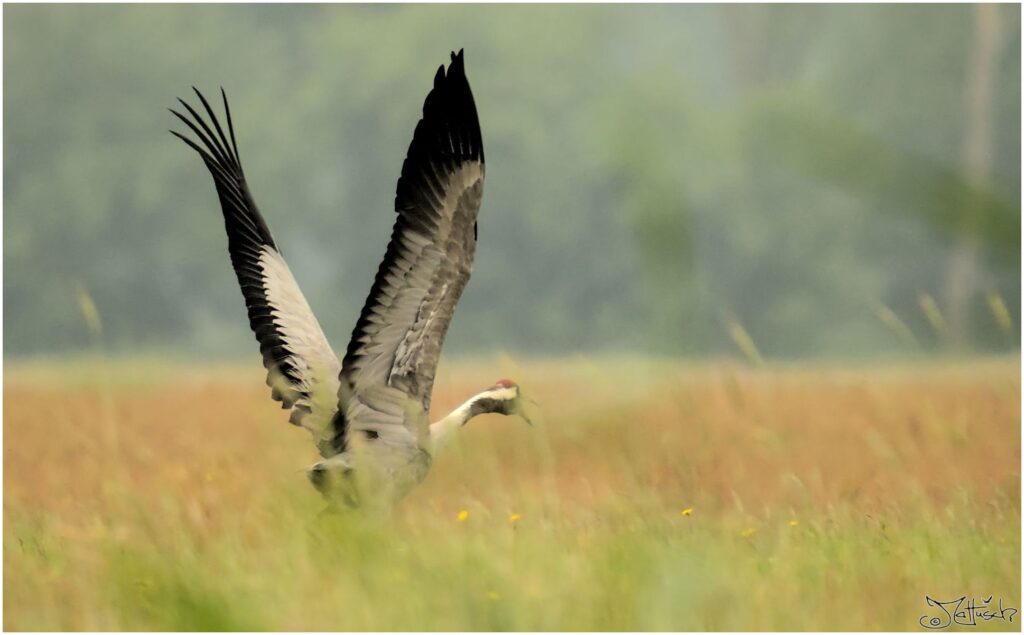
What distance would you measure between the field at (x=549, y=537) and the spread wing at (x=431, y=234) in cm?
52

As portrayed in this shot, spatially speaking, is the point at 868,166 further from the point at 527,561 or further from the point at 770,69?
the point at 770,69

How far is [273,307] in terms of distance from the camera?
564cm

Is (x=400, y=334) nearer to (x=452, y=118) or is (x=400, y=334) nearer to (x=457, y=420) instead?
(x=457, y=420)

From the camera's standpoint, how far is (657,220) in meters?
1.29

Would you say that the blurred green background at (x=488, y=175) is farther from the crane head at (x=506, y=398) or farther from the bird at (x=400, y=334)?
the bird at (x=400, y=334)

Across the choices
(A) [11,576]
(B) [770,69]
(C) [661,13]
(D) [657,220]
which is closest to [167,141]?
(B) [770,69]

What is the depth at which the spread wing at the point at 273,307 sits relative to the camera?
5402 mm

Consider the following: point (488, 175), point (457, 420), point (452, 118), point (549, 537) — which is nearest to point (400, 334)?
point (457, 420)

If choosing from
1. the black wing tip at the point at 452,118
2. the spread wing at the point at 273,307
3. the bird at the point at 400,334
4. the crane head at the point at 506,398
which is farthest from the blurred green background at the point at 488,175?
the black wing tip at the point at 452,118

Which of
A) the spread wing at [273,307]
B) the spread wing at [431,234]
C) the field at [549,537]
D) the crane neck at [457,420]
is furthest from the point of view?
the spread wing at [273,307]
